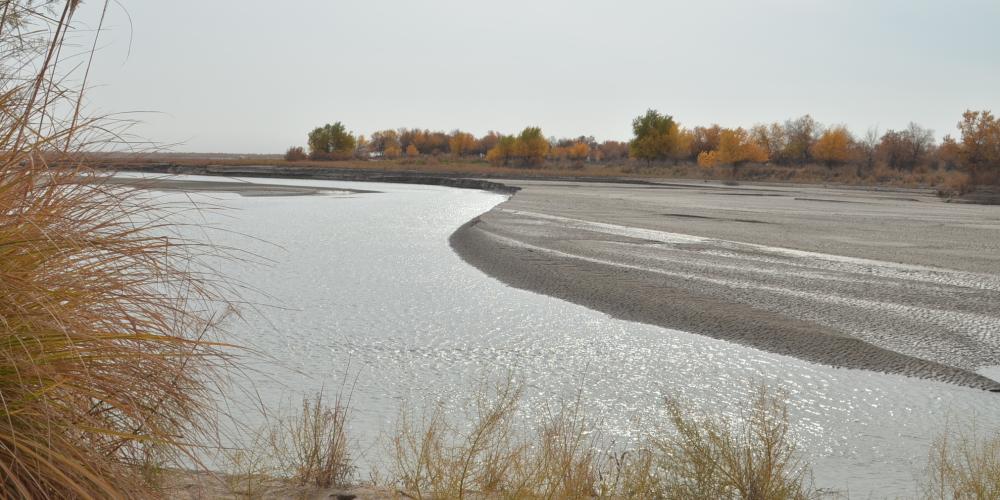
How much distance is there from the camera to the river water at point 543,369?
6.51 m

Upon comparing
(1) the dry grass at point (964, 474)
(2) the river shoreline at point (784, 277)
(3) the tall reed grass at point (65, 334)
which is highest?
(3) the tall reed grass at point (65, 334)

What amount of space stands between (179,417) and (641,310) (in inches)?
338

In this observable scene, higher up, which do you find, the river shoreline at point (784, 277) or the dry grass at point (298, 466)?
the dry grass at point (298, 466)

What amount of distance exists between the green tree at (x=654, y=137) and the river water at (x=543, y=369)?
8919 cm

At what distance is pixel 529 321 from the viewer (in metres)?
11.1

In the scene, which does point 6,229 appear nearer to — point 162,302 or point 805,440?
point 162,302

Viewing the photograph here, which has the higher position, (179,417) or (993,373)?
(179,417)

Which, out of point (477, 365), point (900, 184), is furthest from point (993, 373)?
point (900, 184)

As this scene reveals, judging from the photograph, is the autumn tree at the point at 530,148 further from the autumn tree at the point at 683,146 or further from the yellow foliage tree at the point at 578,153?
the yellow foliage tree at the point at 578,153

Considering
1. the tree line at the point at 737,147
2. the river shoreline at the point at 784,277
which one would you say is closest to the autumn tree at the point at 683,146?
the tree line at the point at 737,147

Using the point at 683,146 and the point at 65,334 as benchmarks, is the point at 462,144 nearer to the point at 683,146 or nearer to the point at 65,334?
the point at 683,146

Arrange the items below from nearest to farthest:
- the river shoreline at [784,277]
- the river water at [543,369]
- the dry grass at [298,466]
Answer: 1. the dry grass at [298,466]
2. the river water at [543,369]
3. the river shoreline at [784,277]

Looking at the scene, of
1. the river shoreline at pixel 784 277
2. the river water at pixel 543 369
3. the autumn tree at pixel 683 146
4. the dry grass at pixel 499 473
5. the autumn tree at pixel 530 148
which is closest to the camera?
the dry grass at pixel 499 473

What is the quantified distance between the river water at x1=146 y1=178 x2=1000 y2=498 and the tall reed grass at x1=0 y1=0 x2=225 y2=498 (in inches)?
22.4
